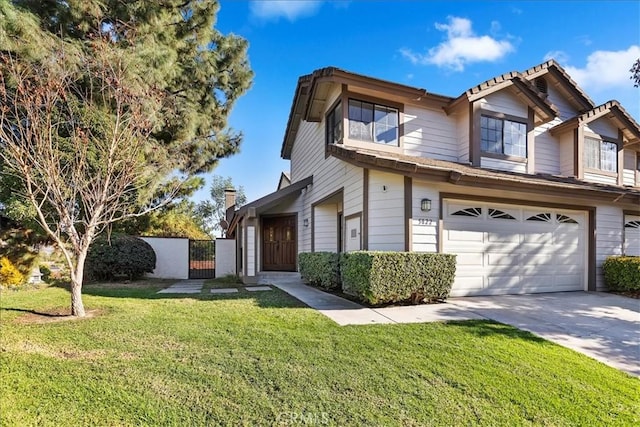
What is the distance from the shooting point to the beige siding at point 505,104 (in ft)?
33.8

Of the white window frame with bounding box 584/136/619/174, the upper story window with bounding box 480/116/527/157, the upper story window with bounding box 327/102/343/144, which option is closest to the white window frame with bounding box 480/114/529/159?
the upper story window with bounding box 480/116/527/157

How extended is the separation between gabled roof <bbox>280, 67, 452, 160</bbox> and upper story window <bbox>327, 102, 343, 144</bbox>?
723 millimetres

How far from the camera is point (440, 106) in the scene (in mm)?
10352

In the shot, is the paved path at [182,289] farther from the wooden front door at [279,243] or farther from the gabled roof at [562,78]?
the gabled roof at [562,78]

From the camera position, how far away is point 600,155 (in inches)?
466

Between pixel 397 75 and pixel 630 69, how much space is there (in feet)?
19.6

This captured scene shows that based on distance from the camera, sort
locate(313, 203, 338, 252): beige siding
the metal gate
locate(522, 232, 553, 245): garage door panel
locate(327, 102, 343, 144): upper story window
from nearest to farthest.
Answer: locate(522, 232, 553, 245): garage door panel → locate(327, 102, 343, 144): upper story window → locate(313, 203, 338, 252): beige siding → the metal gate

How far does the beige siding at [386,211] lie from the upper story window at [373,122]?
1730 mm

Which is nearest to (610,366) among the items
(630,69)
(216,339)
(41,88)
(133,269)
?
(216,339)

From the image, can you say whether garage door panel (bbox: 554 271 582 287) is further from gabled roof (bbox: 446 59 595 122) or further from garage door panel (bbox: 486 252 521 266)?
gabled roof (bbox: 446 59 595 122)

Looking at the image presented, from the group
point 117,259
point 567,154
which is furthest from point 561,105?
point 117,259

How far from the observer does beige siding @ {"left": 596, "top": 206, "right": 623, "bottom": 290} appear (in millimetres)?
9742

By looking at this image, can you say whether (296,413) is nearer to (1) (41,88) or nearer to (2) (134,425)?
(2) (134,425)

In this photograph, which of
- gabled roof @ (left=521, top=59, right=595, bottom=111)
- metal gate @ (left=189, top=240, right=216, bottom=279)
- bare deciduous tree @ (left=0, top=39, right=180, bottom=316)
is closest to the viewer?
bare deciduous tree @ (left=0, top=39, right=180, bottom=316)
